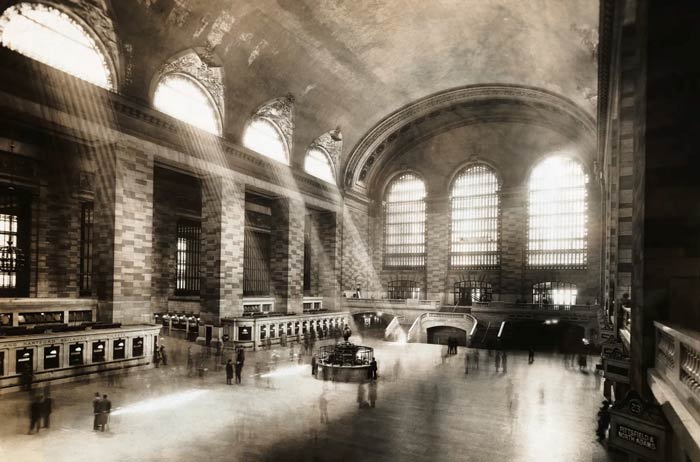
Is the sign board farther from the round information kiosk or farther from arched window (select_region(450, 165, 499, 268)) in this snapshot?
arched window (select_region(450, 165, 499, 268))

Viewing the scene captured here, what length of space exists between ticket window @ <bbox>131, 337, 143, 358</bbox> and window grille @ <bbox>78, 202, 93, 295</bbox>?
353 inches

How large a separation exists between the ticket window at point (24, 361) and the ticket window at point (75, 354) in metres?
1.14

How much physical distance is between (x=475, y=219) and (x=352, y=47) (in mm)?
15237

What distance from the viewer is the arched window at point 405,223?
35500 millimetres

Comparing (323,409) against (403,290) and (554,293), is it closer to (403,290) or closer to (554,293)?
(554,293)

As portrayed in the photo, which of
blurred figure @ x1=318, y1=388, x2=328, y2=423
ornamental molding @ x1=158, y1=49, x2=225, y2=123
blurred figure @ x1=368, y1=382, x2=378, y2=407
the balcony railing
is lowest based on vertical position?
blurred figure @ x1=368, y1=382, x2=378, y2=407

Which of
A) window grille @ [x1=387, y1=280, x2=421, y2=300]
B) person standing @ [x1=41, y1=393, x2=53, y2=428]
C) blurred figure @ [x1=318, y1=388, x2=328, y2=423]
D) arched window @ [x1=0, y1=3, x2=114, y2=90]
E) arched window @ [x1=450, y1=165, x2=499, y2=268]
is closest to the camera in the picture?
person standing @ [x1=41, y1=393, x2=53, y2=428]

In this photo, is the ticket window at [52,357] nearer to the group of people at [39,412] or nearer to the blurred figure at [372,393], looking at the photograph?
the group of people at [39,412]

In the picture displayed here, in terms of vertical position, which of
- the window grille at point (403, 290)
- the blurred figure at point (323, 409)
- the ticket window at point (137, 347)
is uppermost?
the window grille at point (403, 290)

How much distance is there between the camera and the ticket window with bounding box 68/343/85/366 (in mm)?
15156

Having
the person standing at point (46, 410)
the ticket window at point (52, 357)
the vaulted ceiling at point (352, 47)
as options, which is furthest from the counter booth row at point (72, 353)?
the vaulted ceiling at point (352, 47)

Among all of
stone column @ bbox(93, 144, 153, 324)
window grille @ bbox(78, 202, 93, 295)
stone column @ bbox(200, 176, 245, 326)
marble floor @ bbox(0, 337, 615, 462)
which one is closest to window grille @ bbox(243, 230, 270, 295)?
stone column @ bbox(200, 176, 245, 326)

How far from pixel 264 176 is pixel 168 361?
11.0 m

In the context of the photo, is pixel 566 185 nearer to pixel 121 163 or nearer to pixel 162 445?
pixel 121 163
